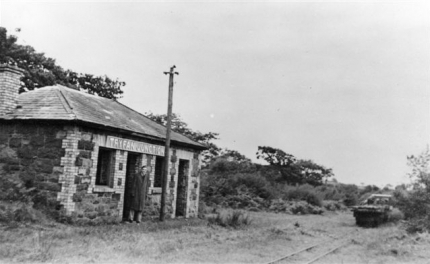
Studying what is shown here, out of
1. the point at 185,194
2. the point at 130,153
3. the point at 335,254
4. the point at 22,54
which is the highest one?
the point at 22,54

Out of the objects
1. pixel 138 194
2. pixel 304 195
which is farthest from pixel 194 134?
pixel 138 194

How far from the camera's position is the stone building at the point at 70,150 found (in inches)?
460

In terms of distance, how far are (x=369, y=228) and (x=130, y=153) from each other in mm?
12123

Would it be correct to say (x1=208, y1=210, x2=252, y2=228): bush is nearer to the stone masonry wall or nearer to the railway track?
the railway track

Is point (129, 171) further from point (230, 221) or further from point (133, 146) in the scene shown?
point (230, 221)

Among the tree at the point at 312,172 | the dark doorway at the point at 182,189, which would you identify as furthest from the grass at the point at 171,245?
the tree at the point at 312,172

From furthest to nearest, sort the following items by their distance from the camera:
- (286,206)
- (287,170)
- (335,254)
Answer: (287,170) < (286,206) < (335,254)

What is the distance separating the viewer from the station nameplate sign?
13.1m

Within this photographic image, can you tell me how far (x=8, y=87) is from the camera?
42.3 feet

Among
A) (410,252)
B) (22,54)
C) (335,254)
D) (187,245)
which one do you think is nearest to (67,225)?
(187,245)

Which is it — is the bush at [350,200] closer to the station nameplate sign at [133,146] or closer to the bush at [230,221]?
the bush at [230,221]

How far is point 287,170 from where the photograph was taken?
44781 millimetres

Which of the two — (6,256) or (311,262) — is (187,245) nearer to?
(311,262)

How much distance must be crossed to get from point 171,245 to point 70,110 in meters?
5.38
